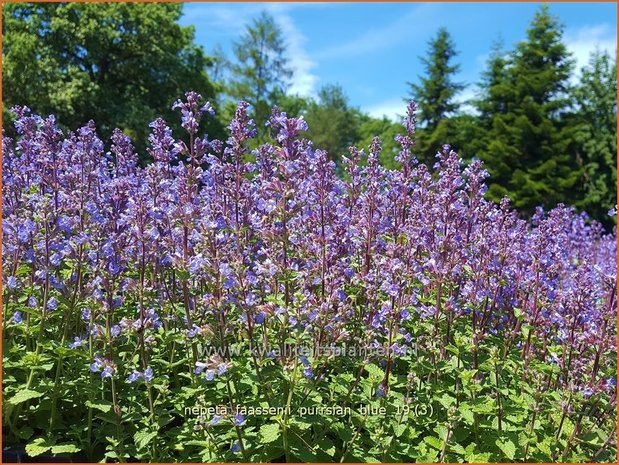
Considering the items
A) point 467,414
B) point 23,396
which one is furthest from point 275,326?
point 23,396

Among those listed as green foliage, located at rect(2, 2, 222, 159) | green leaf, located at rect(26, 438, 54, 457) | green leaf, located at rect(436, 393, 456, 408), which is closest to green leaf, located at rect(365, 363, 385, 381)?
green leaf, located at rect(436, 393, 456, 408)

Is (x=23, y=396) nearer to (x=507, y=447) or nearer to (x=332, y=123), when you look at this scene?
(x=507, y=447)

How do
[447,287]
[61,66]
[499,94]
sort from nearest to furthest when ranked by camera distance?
1. [447,287]
2. [61,66]
3. [499,94]

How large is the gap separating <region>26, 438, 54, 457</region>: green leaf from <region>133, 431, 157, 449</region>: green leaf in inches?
28.4

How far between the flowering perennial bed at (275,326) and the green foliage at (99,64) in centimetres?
2163

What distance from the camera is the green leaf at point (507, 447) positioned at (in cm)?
443

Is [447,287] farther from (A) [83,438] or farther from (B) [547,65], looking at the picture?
(B) [547,65]

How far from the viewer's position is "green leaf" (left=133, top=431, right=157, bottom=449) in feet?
14.6

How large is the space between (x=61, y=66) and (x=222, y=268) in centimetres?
2776

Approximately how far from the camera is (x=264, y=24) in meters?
46.2

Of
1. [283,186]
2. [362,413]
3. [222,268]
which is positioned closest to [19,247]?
[222,268]

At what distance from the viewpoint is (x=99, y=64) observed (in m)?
29.1

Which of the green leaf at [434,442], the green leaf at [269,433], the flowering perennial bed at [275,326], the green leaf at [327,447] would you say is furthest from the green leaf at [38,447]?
the green leaf at [434,442]

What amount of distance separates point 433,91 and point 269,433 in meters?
35.1
